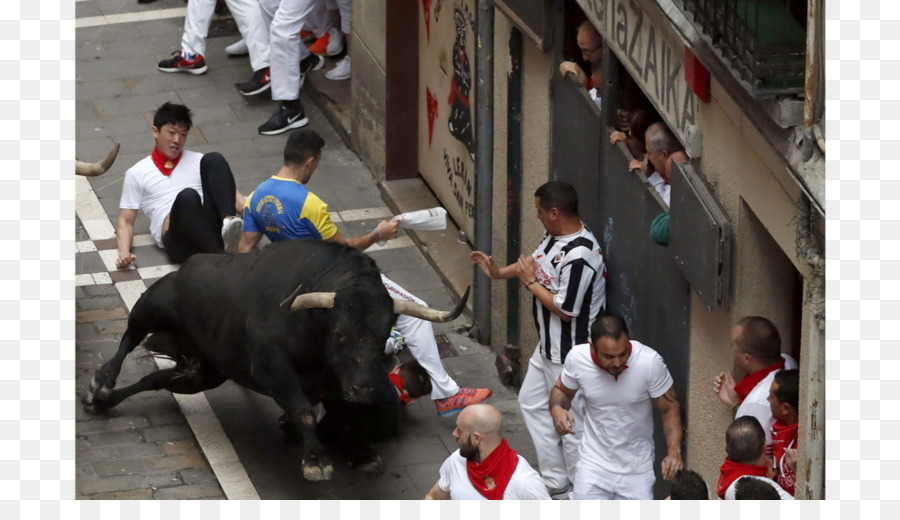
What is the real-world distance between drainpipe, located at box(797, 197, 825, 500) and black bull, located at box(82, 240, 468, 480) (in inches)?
96.8

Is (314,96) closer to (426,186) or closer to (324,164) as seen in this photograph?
(324,164)

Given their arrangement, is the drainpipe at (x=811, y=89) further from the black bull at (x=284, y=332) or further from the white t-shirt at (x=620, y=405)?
the black bull at (x=284, y=332)

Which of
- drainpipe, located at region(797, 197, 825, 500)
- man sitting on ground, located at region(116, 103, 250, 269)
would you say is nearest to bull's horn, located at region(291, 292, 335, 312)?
drainpipe, located at region(797, 197, 825, 500)

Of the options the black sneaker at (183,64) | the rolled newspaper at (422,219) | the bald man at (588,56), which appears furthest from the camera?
the black sneaker at (183,64)

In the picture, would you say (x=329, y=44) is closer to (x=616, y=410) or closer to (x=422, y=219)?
(x=422, y=219)

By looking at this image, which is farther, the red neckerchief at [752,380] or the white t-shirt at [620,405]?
the white t-shirt at [620,405]

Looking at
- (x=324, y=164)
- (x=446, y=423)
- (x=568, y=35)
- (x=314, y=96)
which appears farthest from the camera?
(x=314, y=96)

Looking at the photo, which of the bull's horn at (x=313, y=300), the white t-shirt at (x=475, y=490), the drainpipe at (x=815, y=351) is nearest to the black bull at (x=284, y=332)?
the bull's horn at (x=313, y=300)

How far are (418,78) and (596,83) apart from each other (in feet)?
13.9

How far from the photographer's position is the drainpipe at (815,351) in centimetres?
735

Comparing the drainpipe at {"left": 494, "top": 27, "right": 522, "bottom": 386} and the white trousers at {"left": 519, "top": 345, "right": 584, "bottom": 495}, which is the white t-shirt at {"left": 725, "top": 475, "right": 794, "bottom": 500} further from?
the drainpipe at {"left": 494, "top": 27, "right": 522, "bottom": 386}

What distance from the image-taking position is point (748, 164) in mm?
8039

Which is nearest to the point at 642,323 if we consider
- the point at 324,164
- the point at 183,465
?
the point at 183,465

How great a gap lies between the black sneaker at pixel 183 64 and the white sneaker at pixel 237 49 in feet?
1.22
